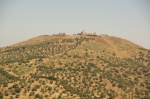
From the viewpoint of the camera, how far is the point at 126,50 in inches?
3999

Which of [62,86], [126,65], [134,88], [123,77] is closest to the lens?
[62,86]

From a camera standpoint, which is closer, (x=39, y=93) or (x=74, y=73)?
(x=39, y=93)

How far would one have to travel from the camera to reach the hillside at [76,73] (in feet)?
185

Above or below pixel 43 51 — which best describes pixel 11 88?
below

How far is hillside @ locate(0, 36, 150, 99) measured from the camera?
56.5 metres

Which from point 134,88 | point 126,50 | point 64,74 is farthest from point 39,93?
point 126,50

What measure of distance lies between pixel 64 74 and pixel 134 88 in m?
19.7

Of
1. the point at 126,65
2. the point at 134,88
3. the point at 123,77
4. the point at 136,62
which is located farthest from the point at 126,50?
the point at 134,88

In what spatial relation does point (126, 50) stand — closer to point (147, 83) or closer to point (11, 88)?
point (147, 83)

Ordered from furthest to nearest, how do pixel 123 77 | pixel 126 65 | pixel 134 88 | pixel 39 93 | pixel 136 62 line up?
pixel 136 62
pixel 126 65
pixel 123 77
pixel 134 88
pixel 39 93

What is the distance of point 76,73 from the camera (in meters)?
68.4

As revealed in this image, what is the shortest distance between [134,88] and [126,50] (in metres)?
37.5

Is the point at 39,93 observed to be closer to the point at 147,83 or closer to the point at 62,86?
the point at 62,86

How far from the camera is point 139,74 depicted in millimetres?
75562
